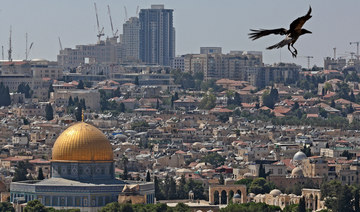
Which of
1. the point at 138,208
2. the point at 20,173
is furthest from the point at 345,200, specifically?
the point at 20,173

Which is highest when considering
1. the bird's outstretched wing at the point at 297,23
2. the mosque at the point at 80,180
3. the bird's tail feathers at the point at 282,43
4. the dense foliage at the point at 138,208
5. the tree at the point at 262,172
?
the bird's outstretched wing at the point at 297,23

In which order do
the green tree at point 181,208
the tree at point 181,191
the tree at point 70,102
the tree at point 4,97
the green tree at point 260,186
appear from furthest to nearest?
the tree at point 4,97 < the tree at point 70,102 < the green tree at point 260,186 < the tree at point 181,191 < the green tree at point 181,208

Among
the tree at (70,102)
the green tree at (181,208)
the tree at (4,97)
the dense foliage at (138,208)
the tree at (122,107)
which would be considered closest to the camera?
the dense foliage at (138,208)

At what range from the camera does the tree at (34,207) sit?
6419 centimetres

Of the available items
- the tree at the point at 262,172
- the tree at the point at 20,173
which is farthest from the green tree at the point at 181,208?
the tree at the point at 262,172

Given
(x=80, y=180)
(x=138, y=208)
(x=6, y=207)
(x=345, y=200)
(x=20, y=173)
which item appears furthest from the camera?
(x=20, y=173)

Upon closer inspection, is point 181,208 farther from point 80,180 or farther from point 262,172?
point 262,172

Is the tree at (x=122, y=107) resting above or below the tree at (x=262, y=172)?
above

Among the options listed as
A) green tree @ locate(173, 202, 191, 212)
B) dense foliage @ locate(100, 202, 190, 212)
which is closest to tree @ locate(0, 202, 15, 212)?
dense foliage @ locate(100, 202, 190, 212)

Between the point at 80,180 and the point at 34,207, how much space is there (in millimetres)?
5123

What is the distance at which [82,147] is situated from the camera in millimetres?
68188

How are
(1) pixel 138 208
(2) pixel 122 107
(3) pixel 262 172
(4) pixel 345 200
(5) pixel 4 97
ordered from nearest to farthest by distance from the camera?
(1) pixel 138 208, (4) pixel 345 200, (3) pixel 262 172, (5) pixel 4 97, (2) pixel 122 107

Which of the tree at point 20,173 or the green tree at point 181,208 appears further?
the tree at point 20,173

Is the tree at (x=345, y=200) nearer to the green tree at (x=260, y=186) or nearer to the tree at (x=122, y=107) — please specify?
the green tree at (x=260, y=186)
